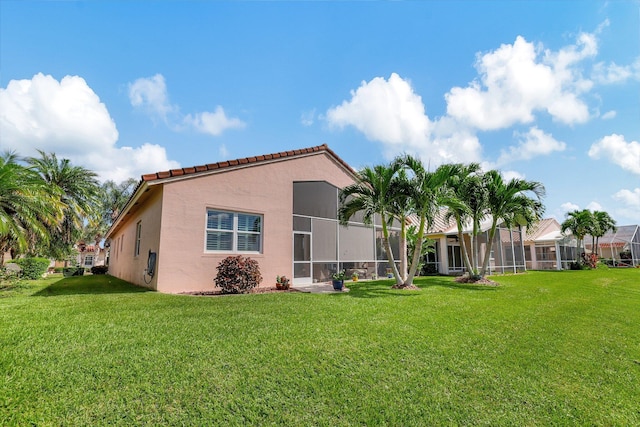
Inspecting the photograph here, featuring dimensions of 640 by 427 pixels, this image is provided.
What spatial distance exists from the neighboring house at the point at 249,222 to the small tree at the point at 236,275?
2.22 feet

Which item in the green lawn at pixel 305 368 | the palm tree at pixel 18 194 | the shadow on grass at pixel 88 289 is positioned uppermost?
the palm tree at pixel 18 194

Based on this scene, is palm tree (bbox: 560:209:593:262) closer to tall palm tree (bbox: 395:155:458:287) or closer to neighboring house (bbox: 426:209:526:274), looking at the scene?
neighboring house (bbox: 426:209:526:274)

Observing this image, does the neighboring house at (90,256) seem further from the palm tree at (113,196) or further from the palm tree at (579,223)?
the palm tree at (579,223)

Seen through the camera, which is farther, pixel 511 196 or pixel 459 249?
pixel 459 249

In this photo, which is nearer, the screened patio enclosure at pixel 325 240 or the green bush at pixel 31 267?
the screened patio enclosure at pixel 325 240

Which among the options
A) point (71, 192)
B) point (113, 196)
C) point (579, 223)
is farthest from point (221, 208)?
point (113, 196)

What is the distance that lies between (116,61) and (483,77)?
14218mm

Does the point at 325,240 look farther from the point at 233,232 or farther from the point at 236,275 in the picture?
the point at 236,275

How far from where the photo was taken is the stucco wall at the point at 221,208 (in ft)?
31.7

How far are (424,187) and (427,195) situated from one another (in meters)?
0.35

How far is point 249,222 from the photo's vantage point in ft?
38.4

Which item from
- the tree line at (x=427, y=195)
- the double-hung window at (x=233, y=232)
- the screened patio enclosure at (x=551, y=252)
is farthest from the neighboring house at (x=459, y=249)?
the double-hung window at (x=233, y=232)

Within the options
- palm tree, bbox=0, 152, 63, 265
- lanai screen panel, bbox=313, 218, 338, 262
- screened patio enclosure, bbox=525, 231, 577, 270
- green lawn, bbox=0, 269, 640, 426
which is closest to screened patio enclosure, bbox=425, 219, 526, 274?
screened patio enclosure, bbox=525, 231, 577, 270

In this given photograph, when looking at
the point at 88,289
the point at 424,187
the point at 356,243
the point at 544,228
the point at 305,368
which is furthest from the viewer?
the point at 544,228
